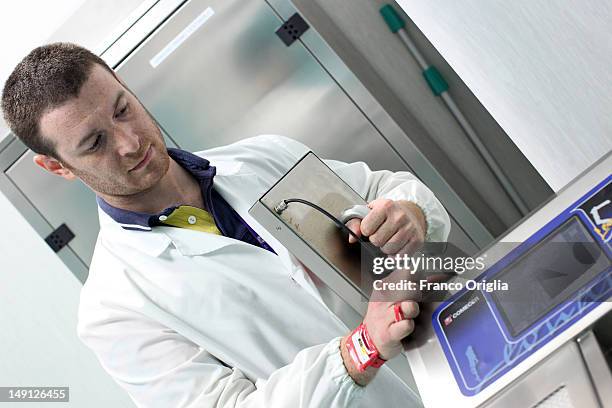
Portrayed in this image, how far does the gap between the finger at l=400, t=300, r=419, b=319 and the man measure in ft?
1.36

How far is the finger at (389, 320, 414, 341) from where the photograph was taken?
2.75 feet

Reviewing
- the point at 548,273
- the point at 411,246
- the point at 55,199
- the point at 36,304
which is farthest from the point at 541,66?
the point at 36,304

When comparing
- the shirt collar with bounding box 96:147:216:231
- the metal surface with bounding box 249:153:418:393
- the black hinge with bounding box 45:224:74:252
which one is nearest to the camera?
the metal surface with bounding box 249:153:418:393

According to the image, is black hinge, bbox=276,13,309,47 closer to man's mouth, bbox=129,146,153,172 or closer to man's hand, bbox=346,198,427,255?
man's mouth, bbox=129,146,153,172

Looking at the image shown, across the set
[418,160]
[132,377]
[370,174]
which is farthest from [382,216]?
[418,160]

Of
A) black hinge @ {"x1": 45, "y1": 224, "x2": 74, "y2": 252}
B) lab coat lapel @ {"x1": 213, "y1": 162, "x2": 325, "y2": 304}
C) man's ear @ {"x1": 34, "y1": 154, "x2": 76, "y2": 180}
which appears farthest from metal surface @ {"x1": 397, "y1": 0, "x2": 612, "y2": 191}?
black hinge @ {"x1": 45, "y1": 224, "x2": 74, "y2": 252}

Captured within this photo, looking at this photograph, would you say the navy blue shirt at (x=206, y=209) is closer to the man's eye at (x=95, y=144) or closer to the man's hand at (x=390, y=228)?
the man's eye at (x=95, y=144)

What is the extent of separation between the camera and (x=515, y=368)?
2.36ft

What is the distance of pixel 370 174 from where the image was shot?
150cm

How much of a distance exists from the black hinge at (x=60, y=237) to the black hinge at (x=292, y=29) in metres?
0.81

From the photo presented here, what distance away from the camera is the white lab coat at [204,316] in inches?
51.8

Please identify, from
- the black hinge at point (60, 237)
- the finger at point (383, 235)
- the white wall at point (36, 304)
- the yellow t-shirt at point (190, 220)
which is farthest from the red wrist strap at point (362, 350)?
the white wall at point (36, 304)

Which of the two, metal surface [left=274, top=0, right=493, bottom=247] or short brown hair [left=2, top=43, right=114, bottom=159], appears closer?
short brown hair [left=2, top=43, right=114, bottom=159]

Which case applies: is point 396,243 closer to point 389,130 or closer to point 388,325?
point 388,325
